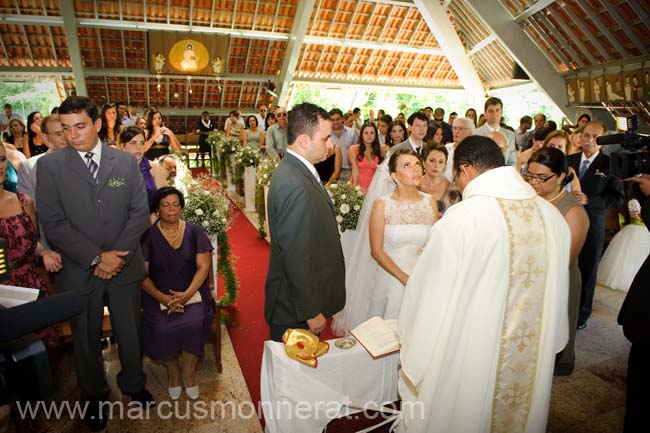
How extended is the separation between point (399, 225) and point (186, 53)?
14.1 m

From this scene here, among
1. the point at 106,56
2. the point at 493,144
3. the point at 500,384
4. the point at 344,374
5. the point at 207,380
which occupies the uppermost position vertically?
the point at 493,144

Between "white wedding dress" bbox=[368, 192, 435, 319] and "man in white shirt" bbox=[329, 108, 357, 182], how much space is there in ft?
11.0

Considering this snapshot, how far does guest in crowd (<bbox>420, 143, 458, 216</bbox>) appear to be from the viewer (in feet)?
13.0

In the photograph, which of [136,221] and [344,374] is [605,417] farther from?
[136,221]

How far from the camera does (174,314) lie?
10.3ft

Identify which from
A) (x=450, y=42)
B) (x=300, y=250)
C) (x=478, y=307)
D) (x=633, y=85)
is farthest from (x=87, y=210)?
(x=450, y=42)

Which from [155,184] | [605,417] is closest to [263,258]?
[155,184]

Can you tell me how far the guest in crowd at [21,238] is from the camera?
2.51 metres

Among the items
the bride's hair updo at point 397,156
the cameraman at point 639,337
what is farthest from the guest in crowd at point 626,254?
the bride's hair updo at point 397,156

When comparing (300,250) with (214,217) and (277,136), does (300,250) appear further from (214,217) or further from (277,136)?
(277,136)

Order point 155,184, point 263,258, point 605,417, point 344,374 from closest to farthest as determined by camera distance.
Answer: point 344,374 → point 605,417 → point 155,184 → point 263,258

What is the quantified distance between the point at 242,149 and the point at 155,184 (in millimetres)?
4055

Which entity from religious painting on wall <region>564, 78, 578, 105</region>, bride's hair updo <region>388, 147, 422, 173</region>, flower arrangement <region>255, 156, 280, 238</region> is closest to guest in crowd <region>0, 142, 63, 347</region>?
bride's hair updo <region>388, 147, 422, 173</region>

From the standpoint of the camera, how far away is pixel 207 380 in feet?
10.5
